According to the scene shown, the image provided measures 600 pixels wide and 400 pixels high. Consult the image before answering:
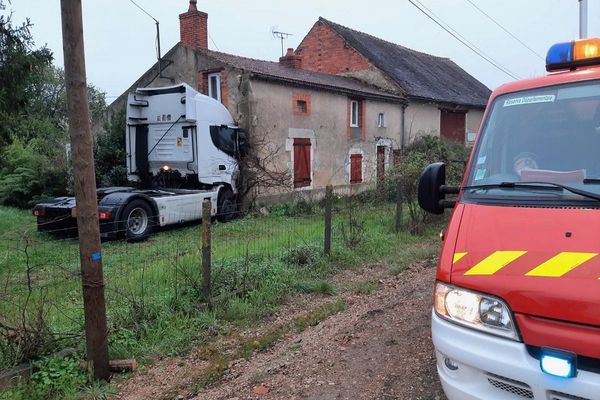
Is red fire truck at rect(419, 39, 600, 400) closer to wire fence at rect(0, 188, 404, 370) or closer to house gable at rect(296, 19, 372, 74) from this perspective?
wire fence at rect(0, 188, 404, 370)

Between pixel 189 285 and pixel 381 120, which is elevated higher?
pixel 381 120

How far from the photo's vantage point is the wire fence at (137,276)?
434cm

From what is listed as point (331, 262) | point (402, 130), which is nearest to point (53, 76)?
point (402, 130)

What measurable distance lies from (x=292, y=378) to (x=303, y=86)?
14.9m

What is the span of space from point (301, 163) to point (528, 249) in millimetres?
15932

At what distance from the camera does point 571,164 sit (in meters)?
3.01

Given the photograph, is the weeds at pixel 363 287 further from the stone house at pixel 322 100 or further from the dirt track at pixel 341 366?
the stone house at pixel 322 100

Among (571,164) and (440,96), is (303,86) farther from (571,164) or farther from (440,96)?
(571,164)

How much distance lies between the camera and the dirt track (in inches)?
146

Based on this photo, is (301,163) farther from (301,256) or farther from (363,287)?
(363,287)

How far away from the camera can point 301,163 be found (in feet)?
60.1

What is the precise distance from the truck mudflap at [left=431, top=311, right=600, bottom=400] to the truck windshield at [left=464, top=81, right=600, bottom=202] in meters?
0.93

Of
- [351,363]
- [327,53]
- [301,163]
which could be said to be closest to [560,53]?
[351,363]

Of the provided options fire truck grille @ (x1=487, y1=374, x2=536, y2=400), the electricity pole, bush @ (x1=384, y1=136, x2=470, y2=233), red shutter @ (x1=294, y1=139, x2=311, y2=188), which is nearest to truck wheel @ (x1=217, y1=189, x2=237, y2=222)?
red shutter @ (x1=294, y1=139, x2=311, y2=188)
